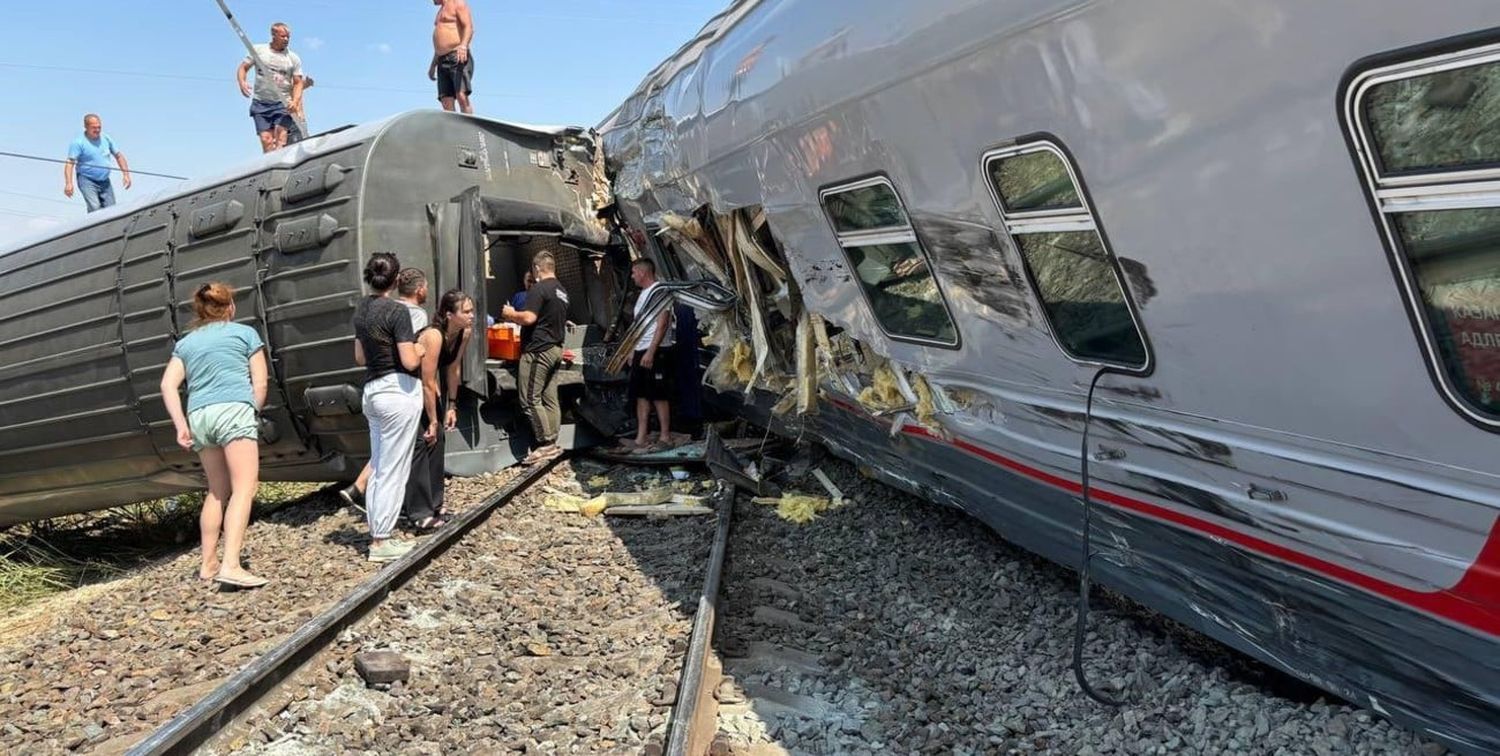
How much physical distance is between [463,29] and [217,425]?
6.83 metres

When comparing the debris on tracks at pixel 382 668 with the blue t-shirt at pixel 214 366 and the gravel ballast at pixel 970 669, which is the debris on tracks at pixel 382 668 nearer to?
the gravel ballast at pixel 970 669

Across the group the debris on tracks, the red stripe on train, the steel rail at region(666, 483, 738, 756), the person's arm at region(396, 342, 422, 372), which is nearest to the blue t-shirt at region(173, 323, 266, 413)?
the person's arm at region(396, 342, 422, 372)

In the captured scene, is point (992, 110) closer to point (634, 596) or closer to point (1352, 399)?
point (1352, 399)

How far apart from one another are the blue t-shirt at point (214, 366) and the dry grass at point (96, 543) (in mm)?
3278

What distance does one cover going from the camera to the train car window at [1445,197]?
6.77 feet

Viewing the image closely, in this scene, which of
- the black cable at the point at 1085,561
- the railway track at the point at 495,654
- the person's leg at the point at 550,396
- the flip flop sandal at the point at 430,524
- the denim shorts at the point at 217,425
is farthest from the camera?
the person's leg at the point at 550,396

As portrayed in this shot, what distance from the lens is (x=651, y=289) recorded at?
7.96m

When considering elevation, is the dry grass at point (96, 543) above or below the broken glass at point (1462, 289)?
above

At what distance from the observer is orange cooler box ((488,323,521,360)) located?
8609 millimetres

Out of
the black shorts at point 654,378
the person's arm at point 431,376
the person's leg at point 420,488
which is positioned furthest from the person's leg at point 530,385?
the person's leg at point 420,488

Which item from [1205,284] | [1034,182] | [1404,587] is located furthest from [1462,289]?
[1034,182]

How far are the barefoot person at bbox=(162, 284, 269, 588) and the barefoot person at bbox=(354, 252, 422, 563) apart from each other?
2.08 feet

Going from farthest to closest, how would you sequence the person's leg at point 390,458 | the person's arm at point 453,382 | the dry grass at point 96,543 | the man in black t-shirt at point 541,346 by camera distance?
the man in black t-shirt at point 541,346
the dry grass at point 96,543
the person's arm at point 453,382
the person's leg at point 390,458

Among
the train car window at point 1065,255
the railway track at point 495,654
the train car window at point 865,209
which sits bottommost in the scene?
the railway track at point 495,654
